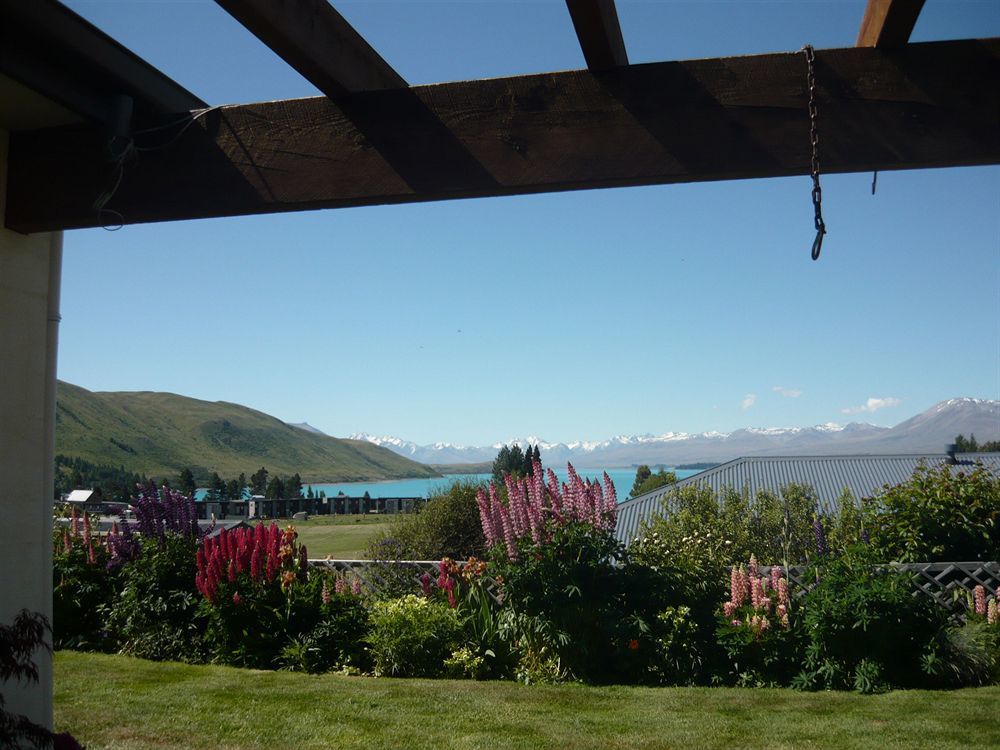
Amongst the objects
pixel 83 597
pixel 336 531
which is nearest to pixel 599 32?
pixel 83 597

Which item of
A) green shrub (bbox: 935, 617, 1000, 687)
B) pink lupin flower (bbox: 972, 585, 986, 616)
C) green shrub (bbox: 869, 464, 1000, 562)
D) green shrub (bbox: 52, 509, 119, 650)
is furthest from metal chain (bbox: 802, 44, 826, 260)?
green shrub (bbox: 52, 509, 119, 650)

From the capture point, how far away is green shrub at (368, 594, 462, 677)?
5.70m

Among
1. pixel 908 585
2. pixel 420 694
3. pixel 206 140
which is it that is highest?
pixel 206 140

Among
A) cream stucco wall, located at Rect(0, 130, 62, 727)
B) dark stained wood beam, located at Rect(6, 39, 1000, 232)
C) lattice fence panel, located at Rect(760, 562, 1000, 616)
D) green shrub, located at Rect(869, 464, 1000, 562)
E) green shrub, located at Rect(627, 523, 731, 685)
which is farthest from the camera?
green shrub, located at Rect(869, 464, 1000, 562)

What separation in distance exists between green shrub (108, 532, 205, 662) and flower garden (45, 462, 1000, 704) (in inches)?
0.6

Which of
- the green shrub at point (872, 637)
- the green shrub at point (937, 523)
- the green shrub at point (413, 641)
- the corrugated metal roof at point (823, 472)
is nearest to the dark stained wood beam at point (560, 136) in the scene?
the green shrub at point (872, 637)

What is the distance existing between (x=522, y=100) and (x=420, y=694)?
3720 millimetres

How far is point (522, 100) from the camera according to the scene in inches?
98.5

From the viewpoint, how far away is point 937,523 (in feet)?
22.4

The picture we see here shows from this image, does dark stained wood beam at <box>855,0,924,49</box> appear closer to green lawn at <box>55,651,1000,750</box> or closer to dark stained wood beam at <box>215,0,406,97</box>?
dark stained wood beam at <box>215,0,406,97</box>

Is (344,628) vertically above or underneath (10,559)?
underneath

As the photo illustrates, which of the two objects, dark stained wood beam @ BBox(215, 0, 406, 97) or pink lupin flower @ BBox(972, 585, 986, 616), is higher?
dark stained wood beam @ BBox(215, 0, 406, 97)

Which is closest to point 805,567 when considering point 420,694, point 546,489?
point 546,489

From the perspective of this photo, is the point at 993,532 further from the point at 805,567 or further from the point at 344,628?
the point at 344,628
